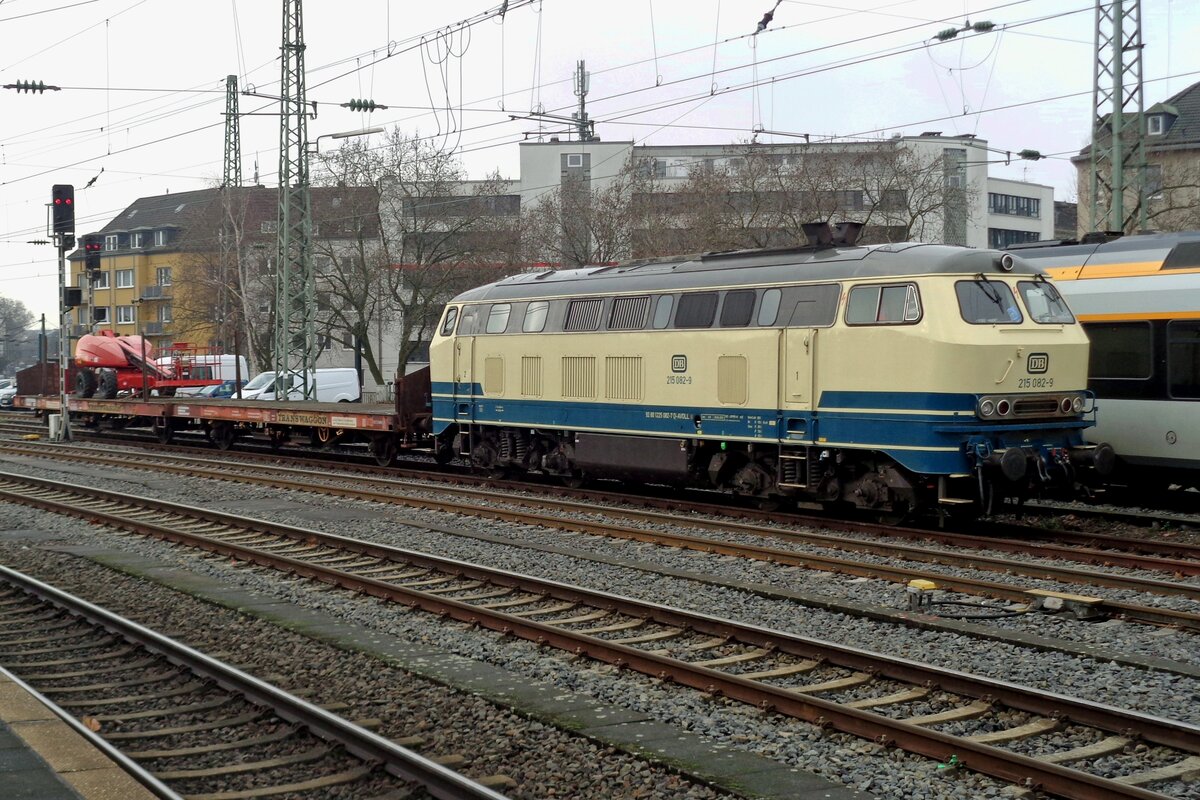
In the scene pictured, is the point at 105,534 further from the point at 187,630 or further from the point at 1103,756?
the point at 1103,756

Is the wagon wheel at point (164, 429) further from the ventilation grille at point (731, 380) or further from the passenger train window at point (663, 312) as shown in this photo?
the ventilation grille at point (731, 380)

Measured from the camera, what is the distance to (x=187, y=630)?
407 inches

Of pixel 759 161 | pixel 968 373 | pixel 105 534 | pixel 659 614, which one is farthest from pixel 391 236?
pixel 659 614

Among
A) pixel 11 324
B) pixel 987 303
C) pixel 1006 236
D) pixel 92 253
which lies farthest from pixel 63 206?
pixel 11 324

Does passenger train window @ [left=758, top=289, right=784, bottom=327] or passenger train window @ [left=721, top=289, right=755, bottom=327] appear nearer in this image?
passenger train window @ [left=758, top=289, right=784, bottom=327]

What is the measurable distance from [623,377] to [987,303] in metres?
5.73

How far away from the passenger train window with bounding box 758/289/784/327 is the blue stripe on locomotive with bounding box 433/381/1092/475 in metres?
1.18

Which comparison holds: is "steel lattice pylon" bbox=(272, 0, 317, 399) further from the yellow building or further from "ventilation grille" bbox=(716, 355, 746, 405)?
the yellow building

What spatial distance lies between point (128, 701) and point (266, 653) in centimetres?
144

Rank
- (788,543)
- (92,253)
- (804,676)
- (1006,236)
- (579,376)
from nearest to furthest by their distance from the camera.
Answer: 1. (804,676)
2. (788,543)
3. (579,376)
4. (92,253)
5. (1006,236)

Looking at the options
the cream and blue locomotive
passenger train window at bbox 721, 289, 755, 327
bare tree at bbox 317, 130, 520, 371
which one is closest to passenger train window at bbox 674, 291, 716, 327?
the cream and blue locomotive

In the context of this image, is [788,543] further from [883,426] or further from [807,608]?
[807,608]

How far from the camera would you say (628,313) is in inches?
727

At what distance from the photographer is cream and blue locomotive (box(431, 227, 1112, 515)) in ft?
47.1
